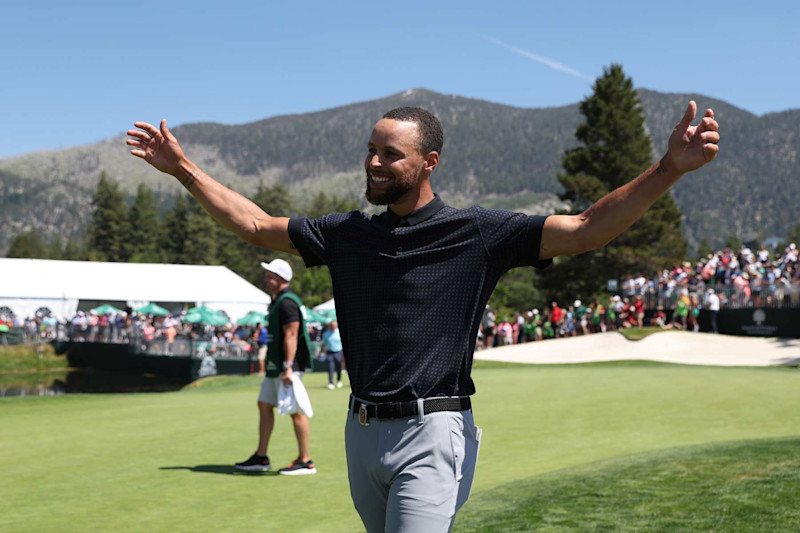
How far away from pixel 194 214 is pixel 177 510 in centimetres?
11185

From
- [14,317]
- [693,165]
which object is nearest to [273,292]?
[693,165]

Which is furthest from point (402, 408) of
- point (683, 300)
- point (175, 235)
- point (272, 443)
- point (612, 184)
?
point (175, 235)

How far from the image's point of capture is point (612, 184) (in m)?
78.6

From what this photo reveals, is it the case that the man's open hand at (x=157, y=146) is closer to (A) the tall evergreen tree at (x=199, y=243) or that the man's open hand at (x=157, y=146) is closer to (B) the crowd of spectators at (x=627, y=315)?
(B) the crowd of spectators at (x=627, y=315)

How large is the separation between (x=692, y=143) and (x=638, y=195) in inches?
10.2

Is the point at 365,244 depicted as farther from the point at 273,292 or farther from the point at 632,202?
the point at 273,292

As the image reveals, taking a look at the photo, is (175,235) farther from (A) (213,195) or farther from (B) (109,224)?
(A) (213,195)

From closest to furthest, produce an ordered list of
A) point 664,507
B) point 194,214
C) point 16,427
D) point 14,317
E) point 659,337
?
point 664,507
point 16,427
point 659,337
point 14,317
point 194,214

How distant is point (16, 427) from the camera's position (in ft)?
51.0

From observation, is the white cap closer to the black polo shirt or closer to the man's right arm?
the man's right arm

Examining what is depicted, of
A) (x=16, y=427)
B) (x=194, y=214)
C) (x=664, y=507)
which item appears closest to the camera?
(x=664, y=507)

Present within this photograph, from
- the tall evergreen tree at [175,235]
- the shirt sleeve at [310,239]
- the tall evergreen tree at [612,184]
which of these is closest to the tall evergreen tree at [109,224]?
the tall evergreen tree at [175,235]

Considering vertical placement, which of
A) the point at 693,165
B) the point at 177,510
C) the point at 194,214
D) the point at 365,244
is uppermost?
the point at 194,214

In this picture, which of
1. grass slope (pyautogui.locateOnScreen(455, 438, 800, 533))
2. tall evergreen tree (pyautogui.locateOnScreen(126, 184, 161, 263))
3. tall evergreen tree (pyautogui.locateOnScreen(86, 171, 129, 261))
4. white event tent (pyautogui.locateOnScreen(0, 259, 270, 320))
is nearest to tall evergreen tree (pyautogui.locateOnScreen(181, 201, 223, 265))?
tall evergreen tree (pyautogui.locateOnScreen(126, 184, 161, 263))
